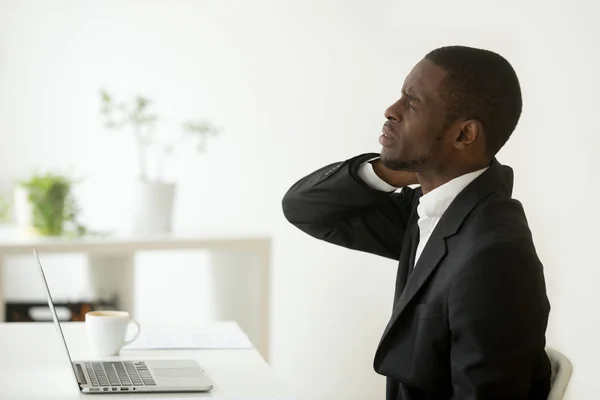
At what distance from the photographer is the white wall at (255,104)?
3.72m

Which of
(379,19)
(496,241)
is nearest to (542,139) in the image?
(379,19)

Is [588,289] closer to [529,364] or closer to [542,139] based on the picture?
[542,139]

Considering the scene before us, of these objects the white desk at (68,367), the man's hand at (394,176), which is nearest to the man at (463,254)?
the man's hand at (394,176)

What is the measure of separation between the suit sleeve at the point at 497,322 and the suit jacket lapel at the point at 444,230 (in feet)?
0.41

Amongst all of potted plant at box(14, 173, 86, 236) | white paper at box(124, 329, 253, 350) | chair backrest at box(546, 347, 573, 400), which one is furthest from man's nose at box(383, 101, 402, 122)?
potted plant at box(14, 173, 86, 236)

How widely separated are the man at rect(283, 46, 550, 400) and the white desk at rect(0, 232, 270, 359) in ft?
5.64

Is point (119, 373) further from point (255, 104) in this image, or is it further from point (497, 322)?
point (255, 104)

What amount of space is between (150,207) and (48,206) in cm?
37

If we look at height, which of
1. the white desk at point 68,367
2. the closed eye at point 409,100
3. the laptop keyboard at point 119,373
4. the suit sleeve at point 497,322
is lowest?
the white desk at point 68,367

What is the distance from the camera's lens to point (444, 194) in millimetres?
1733

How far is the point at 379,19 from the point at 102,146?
4.60 feet

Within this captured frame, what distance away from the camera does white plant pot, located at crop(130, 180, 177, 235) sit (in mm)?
3545

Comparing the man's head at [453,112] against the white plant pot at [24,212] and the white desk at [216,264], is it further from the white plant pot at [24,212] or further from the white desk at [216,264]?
the white plant pot at [24,212]

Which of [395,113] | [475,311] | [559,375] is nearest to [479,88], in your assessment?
[395,113]
